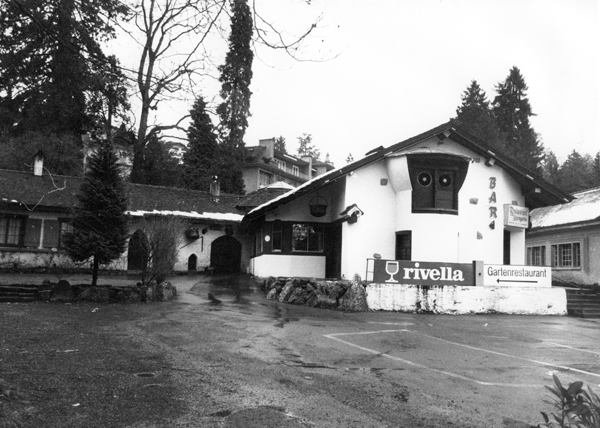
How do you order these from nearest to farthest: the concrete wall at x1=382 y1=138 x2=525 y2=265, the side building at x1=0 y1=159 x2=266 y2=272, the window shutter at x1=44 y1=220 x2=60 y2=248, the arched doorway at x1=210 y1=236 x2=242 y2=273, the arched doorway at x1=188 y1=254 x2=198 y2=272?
the concrete wall at x1=382 y1=138 x2=525 y2=265 < the side building at x1=0 y1=159 x2=266 y2=272 < the window shutter at x1=44 y1=220 x2=60 y2=248 < the arched doorway at x1=188 y1=254 x2=198 y2=272 < the arched doorway at x1=210 y1=236 x2=242 y2=273

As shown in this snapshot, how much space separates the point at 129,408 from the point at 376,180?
683 inches

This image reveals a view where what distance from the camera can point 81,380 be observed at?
6.68m

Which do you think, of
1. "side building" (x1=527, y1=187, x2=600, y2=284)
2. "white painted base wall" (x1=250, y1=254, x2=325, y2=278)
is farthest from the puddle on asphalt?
"side building" (x1=527, y1=187, x2=600, y2=284)

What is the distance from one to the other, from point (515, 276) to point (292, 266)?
918cm

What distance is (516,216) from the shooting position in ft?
75.1

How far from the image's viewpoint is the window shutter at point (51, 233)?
1082 inches

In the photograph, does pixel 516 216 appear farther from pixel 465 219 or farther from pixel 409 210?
pixel 409 210

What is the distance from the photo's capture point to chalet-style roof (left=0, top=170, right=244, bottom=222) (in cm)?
2717

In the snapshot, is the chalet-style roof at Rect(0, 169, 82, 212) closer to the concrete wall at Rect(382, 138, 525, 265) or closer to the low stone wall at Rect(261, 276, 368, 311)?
the low stone wall at Rect(261, 276, 368, 311)

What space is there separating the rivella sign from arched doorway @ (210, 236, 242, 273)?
606 inches

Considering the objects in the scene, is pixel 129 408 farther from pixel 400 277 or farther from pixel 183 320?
pixel 400 277

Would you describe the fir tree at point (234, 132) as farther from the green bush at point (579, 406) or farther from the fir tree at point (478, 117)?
the green bush at point (579, 406)

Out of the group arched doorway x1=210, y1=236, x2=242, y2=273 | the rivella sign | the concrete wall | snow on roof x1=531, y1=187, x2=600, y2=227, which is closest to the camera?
the rivella sign

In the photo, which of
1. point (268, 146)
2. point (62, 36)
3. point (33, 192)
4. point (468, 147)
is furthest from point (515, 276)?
point (268, 146)
